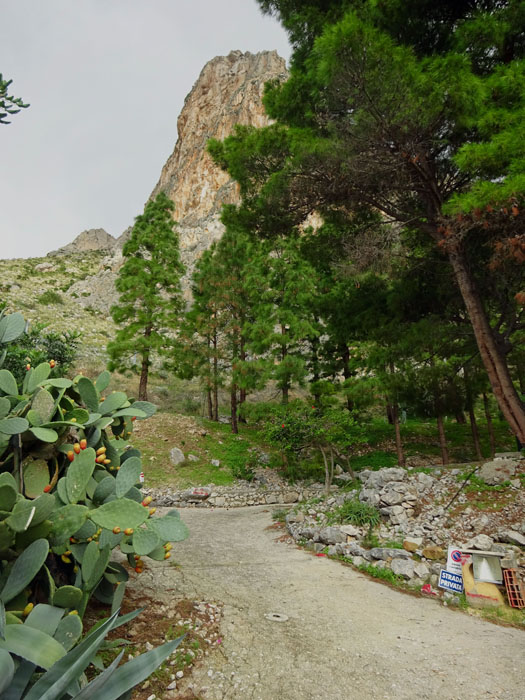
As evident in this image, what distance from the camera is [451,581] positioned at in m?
3.75

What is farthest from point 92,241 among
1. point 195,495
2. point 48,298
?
point 195,495

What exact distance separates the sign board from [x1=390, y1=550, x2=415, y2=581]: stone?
411mm

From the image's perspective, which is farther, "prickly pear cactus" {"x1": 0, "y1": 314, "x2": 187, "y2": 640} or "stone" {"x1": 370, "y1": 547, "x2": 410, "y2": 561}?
"stone" {"x1": 370, "y1": 547, "x2": 410, "y2": 561}

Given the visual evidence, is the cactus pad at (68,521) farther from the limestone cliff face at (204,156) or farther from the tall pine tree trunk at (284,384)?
the limestone cliff face at (204,156)

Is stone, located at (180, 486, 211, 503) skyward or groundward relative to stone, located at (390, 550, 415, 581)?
groundward

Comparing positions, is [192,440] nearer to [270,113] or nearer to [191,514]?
[191,514]

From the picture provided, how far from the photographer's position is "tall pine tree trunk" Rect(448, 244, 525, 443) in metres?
5.44

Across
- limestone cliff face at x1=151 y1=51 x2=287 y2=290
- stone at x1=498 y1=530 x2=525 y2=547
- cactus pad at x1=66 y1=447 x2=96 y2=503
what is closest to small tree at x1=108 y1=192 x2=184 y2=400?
stone at x1=498 y1=530 x2=525 y2=547

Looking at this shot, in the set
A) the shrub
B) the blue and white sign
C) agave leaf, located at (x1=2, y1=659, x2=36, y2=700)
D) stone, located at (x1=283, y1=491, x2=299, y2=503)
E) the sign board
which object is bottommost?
stone, located at (x1=283, y1=491, x2=299, y2=503)

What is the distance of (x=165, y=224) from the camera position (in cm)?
1501

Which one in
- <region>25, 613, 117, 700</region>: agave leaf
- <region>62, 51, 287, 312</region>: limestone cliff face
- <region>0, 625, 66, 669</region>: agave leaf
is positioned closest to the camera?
<region>25, 613, 117, 700</region>: agave leaf

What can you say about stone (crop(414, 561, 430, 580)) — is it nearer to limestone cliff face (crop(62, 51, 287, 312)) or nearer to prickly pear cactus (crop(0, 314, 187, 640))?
prickly pear cactus (crop(0, 314, 187, 640))

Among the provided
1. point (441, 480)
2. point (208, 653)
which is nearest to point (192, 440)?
point (441, 480)

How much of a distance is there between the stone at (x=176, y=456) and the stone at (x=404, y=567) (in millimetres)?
7988
